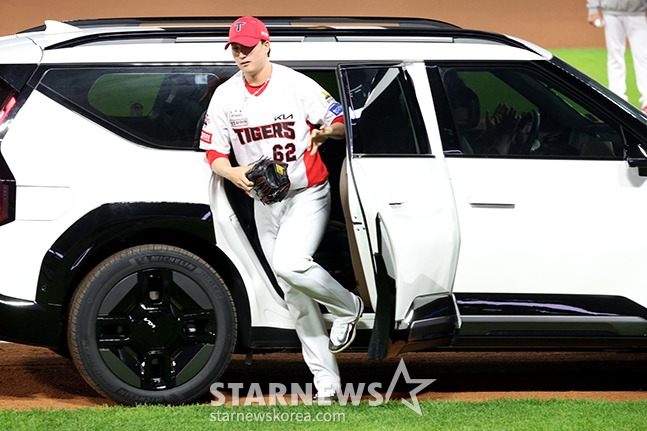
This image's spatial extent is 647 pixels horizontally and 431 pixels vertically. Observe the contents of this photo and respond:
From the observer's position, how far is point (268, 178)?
5086 mm

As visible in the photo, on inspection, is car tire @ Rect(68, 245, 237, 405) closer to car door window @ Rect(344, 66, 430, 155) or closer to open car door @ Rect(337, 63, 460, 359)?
open car door @ Rect(337, 63, 460, 359)

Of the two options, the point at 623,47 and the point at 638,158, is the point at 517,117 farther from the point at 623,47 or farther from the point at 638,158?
the point at 623,47

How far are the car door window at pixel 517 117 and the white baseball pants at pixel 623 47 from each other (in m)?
5.86

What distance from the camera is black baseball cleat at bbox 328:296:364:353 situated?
5.27 meters

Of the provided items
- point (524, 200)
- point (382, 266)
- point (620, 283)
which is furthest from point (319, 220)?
point (620, 283)

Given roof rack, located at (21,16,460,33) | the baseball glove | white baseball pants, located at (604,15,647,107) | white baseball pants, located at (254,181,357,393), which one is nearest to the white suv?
white baseball pants, located at (254,181,357,393)

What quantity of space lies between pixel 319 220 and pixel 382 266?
0.50 metres

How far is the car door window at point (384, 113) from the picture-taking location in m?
5.24

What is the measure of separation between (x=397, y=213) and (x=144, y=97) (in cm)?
126

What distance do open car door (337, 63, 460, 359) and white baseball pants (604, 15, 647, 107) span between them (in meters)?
6.28

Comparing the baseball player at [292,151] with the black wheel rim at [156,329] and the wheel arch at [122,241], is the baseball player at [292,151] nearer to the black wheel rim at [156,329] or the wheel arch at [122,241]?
the wheel arch at [122,241]

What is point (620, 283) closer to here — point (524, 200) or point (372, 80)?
point (524, 200)

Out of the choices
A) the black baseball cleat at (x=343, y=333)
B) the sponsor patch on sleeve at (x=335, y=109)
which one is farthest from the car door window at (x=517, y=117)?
the black baseball cleat at (x=343, y=333)

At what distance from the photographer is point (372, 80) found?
5.29 metres
